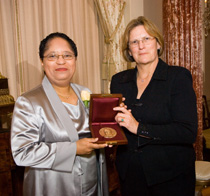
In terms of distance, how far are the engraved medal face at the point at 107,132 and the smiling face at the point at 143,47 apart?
59 cm

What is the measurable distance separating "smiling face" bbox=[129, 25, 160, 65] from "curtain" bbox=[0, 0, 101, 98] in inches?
70.5

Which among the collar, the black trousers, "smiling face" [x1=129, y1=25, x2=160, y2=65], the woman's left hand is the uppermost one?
"smiling face" [x1=129, y1=25, x2=160, y2=65]

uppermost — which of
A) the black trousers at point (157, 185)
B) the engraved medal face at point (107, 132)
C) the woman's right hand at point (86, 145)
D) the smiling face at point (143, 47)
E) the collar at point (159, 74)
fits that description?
the smiling face at point (143, 47)

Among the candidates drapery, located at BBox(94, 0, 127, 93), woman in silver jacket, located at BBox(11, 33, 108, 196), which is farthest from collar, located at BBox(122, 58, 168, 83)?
drapery, located at BBox(94, 0, 127, 93)

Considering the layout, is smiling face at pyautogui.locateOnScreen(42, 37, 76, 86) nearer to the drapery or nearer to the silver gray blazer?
the silver gray blazer

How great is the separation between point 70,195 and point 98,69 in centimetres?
285

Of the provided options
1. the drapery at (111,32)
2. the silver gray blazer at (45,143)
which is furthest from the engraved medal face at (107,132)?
the drapery at (111,32)

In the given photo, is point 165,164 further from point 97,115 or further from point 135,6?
point 135,6

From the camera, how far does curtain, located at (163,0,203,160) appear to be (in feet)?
12.2

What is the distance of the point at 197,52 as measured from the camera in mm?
3801

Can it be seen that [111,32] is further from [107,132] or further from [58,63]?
[107,132]

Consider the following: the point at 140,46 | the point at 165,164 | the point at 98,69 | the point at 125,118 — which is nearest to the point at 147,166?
the point at 165,164

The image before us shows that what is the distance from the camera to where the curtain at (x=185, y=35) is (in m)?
3.73

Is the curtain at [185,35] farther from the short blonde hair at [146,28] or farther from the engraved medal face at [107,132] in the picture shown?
the engraved medal face at [107,132]
